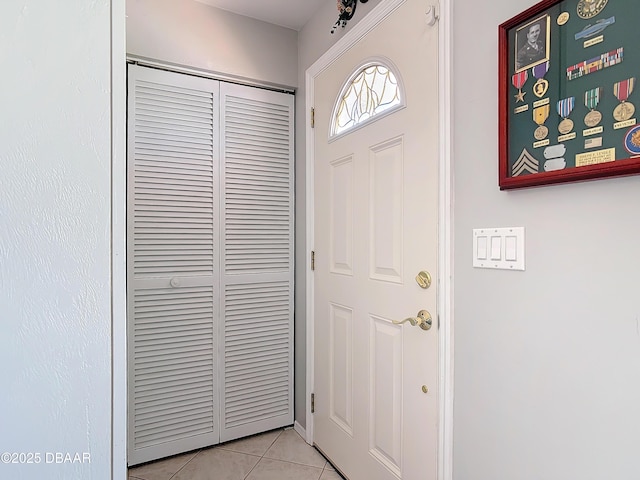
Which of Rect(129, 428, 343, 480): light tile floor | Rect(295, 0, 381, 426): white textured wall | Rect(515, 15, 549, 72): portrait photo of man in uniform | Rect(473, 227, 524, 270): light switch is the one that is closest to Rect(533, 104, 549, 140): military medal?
Rect(515, 15, 549, 72): portrait photo of man in uniform

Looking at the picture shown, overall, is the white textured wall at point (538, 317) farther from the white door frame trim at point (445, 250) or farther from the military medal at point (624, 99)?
the military medal at point (624, 99)

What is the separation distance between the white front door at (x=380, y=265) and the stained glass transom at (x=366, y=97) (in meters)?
0.04

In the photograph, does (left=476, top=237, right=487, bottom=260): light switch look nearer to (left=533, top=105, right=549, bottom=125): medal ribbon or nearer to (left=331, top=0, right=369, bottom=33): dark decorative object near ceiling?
(left=533, top=105, right=549, bottom=125): medal ribbon

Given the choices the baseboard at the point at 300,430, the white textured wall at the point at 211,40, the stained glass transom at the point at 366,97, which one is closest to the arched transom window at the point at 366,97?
the stained glass transom at the point at 366,97

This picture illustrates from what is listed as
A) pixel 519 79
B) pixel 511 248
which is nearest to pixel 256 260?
pixel 511 248

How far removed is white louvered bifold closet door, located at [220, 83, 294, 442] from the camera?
2.09 meters

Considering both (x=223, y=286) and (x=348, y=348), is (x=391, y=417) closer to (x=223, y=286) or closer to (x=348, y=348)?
(x=348, y=348)

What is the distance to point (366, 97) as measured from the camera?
1619 millimetres

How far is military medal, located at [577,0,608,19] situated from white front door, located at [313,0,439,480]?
455mm

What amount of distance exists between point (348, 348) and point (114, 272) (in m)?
1.28

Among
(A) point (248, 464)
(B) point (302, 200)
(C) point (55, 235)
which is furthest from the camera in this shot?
(B) point (302, 200)

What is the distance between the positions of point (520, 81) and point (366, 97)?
0.76 meters

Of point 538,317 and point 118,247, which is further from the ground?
point 118,247

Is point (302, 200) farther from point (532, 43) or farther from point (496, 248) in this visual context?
point (532, 43)
